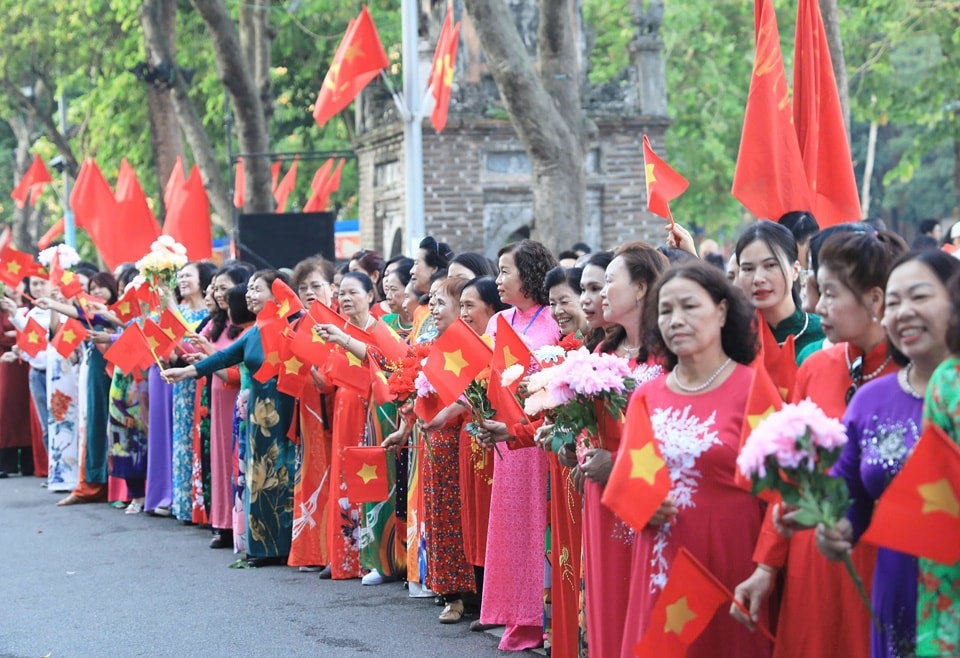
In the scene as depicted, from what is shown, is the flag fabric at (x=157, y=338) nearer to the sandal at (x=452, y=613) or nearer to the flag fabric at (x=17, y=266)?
the flag fabric at (x=17, y=266)

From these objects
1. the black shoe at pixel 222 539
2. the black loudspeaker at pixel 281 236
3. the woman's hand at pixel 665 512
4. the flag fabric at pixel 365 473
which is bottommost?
the black shoe at pixel 222 539

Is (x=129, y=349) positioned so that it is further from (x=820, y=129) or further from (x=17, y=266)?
(x=820, y=129)

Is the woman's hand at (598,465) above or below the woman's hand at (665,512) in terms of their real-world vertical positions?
above

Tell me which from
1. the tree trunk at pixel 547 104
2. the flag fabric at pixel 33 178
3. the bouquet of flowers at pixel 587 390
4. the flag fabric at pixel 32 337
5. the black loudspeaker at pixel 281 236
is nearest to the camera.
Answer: the bouquet of flowers at pixel 587 390

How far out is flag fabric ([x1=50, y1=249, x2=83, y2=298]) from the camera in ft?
44.0

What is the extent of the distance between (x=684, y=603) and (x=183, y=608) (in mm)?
4803

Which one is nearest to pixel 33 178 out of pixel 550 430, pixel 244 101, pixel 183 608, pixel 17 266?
pixel 244 101

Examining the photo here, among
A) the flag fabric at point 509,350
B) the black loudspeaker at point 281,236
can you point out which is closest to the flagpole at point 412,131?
the black loudspeaker at point 281,236

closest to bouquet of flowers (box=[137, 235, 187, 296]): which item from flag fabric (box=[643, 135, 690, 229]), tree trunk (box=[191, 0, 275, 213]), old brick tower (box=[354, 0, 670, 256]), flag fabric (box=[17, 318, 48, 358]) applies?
flag fabric (box=[17, 318, 48, 358])

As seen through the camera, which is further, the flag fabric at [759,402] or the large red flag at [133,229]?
the large red flag at [133,229]

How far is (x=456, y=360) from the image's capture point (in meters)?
7.20

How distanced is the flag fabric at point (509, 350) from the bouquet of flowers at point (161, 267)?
5830 millimetres

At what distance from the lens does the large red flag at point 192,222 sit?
19.5 meters

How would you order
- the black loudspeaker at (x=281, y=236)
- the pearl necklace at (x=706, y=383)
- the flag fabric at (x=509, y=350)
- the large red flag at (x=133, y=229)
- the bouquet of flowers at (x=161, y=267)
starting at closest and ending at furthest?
the pearl necklace at (x=706, y=383)
the flag fabric at (x=509, y=350)
the bouquet of flowers at (x=161, y=267)
the black loudspeaker at (x=281, y=236)
the large red flag at (x=133, y=229)
